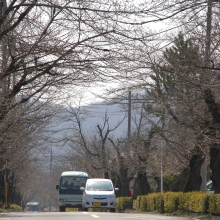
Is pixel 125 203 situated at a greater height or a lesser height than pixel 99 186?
lesser

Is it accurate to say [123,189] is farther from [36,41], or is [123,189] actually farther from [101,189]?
[36,41]

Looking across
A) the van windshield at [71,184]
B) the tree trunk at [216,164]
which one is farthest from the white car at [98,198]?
the van windshield at [71,184]

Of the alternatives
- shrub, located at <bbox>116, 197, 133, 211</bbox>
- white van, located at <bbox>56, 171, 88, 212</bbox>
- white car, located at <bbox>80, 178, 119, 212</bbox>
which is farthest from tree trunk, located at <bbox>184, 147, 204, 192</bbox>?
white van, located at <bbox>56, 171, 88, 212</bbox>

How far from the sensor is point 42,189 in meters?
133

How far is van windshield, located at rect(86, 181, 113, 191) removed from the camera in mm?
31953

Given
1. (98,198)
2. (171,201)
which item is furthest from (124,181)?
(171,201)

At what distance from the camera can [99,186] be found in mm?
32312

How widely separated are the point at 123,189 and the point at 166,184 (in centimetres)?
524

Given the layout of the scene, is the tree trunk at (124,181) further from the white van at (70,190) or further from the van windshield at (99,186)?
the van windshield at (99,186)

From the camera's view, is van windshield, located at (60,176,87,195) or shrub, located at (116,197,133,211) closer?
shrub, located at (116,197,133,211)

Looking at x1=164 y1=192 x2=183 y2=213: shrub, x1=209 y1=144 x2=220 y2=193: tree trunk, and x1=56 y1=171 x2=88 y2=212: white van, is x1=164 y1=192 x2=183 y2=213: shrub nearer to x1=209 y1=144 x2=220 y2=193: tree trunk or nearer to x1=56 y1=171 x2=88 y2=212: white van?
x1=209 y1=144 x2=220 y2=193: tree trunk

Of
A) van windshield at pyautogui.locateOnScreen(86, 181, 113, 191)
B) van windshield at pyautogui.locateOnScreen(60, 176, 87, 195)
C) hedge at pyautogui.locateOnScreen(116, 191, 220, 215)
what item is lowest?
hedge at pyautogui.locateOnScreen(116, 191, 220, 215)

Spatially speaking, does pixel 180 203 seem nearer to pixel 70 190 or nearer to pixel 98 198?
pixel 98 198

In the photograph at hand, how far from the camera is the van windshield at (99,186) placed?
1258 inches
